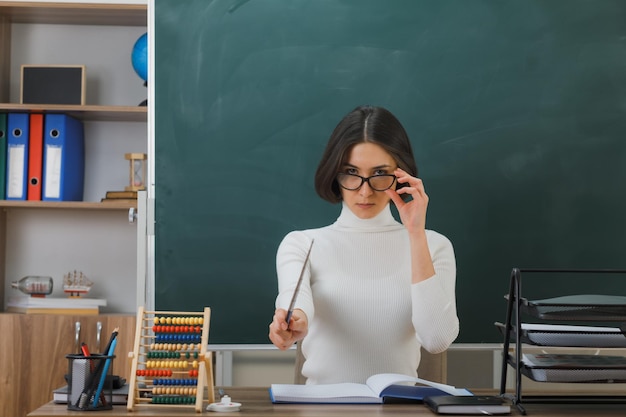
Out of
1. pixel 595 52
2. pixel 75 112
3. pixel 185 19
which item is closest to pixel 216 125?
pixel 185 19

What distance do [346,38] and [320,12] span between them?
0.13 meters

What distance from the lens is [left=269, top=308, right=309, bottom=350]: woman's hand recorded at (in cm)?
173

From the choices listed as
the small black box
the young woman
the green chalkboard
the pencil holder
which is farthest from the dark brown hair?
the small black box

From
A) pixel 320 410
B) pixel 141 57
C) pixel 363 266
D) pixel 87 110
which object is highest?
pixel 141 57

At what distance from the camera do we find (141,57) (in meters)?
3.40

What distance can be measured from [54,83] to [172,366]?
2011 mm

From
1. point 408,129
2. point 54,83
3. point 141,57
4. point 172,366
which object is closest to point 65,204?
point 54,83

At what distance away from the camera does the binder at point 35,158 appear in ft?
11.0

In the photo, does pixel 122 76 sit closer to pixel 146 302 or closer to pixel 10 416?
pixel 146 302

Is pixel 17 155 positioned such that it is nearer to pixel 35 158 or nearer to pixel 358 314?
pixel 35 158

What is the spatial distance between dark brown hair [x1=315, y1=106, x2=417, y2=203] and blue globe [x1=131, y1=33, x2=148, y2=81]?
1.34 meters

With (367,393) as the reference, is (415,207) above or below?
above

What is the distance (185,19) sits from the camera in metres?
2.84

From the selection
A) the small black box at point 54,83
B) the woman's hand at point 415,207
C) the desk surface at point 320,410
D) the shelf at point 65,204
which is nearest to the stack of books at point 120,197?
the shelf at point 65,204
